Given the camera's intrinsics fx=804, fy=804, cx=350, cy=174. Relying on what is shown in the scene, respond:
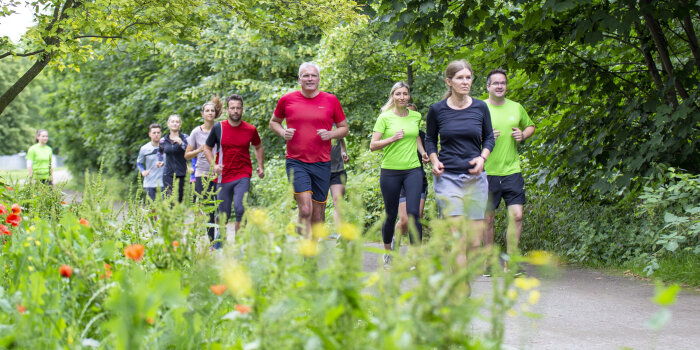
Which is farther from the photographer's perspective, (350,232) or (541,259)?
(350,232)

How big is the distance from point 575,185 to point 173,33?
5.83 metres

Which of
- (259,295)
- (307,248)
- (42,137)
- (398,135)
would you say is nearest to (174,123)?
(398,135)

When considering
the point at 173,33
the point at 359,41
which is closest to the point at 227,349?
the point at 173,33

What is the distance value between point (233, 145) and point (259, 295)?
6610 mm

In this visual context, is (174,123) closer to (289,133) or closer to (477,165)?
(289,133)

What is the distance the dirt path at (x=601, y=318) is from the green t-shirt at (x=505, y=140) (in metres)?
1.14

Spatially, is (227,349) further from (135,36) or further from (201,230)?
(135,36)

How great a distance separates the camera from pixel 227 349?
2996 mm

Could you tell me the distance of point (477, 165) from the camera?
6496mm

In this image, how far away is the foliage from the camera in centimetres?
218

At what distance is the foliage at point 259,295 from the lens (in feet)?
7.16

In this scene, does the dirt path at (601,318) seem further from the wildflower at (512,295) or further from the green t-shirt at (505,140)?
the wildflower at (512,295)

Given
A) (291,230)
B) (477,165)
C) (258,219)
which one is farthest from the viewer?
(477,165)

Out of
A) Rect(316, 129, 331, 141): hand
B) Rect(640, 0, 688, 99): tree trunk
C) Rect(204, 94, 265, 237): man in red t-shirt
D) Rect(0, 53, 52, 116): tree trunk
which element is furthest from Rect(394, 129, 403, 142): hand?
Rect(0, 53, 52, 116): tree trunk
